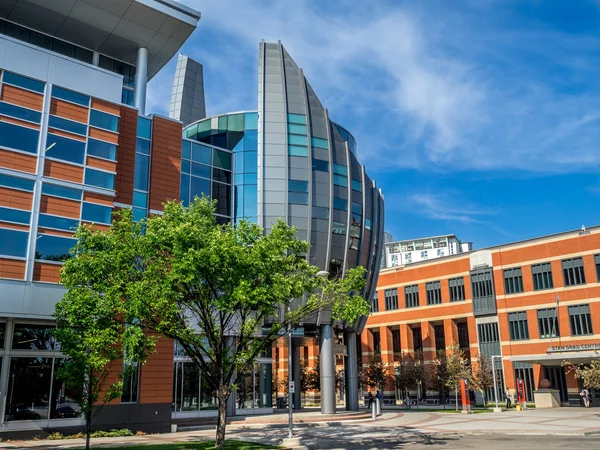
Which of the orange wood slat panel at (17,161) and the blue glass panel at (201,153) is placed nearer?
the orange wood slat panel at (17,161)

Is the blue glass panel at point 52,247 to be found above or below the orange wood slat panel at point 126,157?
below

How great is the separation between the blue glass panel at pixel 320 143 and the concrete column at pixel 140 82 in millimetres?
12651

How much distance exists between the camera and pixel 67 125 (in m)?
30.0

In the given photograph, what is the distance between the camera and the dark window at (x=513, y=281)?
57.9m

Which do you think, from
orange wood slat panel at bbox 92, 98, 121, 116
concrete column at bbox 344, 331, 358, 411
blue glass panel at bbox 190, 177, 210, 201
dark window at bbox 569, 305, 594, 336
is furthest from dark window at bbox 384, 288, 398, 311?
orange wood slat panel at bbox 92, 98, 121, 116

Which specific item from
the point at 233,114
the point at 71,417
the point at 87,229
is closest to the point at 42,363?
the point at 71,417

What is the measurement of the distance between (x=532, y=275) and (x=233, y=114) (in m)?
35.4

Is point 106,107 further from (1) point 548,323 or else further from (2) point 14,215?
(1) point 548,323

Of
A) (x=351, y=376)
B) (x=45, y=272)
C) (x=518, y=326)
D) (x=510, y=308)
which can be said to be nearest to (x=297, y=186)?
(x=351, y=376)

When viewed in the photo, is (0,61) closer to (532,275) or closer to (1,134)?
(1,134)

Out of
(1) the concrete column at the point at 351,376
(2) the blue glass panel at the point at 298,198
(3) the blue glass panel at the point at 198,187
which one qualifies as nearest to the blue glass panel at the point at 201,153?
(3) the blue glass panel at the point at 198,187

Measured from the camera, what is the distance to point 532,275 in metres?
56.8

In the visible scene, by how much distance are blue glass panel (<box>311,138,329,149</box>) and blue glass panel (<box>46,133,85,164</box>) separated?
17293 mm

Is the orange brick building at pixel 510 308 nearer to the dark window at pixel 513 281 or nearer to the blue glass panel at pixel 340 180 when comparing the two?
the dark window at pixel 513 281
